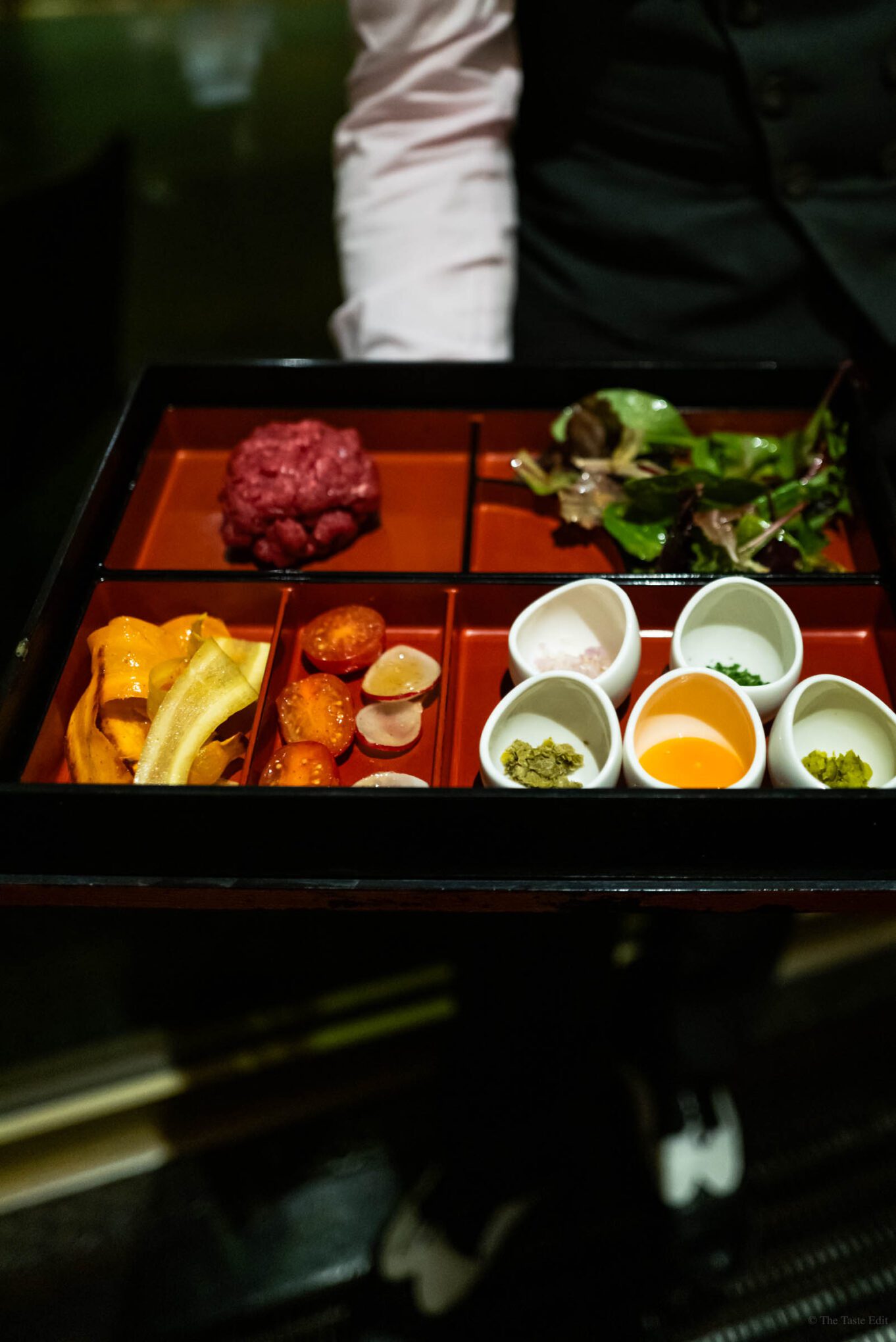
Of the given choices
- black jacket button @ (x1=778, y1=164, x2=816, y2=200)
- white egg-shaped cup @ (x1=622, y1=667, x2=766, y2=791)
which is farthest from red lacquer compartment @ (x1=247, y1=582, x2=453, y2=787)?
black jacket button @ (x1=778, y1=164, x2=816, y2=200)

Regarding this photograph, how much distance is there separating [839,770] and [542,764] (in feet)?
1.33

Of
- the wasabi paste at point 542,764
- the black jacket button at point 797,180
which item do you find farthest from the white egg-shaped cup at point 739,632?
the black jacket button at point 797,180

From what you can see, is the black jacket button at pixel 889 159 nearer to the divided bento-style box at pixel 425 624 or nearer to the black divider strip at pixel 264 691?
the divided bento-style box at pixel 425 624

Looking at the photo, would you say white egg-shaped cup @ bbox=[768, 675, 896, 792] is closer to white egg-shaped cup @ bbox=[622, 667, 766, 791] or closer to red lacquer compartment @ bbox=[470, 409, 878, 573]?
white egg-shaped cup @ bbox=[622, 667, 766, 791]

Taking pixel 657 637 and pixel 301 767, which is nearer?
pixel 301 767

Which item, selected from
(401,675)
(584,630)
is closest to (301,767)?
(401,675)

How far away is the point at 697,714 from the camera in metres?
1.43

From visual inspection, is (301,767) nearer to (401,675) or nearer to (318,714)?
(318,714)

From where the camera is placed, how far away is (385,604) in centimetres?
163

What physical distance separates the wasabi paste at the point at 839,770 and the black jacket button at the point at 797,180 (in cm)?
113

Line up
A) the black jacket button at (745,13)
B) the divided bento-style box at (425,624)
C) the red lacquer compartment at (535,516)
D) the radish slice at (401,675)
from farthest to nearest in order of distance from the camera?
the red lacquer compartment at (535,516), the black jacket button at (745,13), the radish slice at (401,675), the divided bento-style box at (425,624)

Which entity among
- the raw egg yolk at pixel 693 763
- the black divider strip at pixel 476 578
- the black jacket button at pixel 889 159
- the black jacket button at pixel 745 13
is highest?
the black jacket button at pixel 745 13

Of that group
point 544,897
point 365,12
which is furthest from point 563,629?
point 365,12

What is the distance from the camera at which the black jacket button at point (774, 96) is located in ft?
5.47
